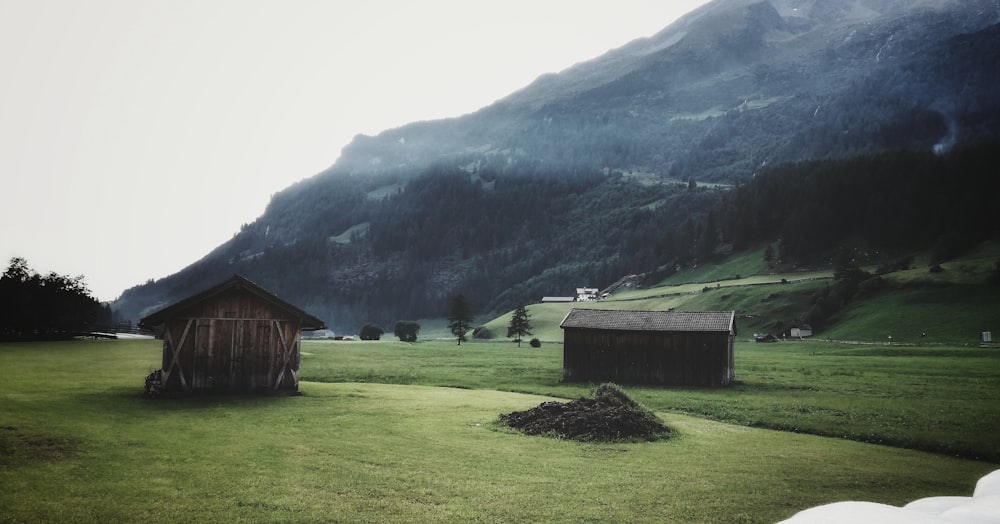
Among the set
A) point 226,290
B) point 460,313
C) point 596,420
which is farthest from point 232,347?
point 460,313

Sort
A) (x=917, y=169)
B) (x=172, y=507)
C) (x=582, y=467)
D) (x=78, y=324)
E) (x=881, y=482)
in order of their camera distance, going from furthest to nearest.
Result: (x=917, y=169) → (x=78, y=324) → (x=582, y=467) → (x=881, y=482) → (x=172, y=507)

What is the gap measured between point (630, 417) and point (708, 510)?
1078cm

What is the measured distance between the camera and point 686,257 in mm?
185125

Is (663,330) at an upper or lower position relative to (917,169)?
lower

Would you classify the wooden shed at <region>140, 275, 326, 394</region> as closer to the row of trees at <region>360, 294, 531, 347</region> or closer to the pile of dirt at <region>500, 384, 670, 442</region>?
the pile of dirt at <region>500, 384, 670, 442</region>

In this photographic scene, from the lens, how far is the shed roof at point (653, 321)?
48.7 m

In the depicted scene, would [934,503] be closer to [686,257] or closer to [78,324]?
[78,324]

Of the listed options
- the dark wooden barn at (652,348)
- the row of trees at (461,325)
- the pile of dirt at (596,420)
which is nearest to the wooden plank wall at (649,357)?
the dark wooden barn at (652,348)

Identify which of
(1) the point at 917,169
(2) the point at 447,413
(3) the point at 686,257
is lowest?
(2) the point at 447,413

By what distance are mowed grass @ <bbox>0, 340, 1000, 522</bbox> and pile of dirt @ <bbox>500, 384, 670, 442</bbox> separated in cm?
102

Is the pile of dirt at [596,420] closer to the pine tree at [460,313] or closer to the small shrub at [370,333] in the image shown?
the pine tree at [460,313]

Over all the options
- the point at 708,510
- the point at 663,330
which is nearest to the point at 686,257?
the point at 663,330

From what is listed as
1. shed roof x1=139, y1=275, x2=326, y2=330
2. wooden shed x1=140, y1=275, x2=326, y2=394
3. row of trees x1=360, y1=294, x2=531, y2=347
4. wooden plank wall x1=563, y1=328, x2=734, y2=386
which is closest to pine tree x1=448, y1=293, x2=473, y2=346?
row of trees x1=360, y1=294, x2=531, y2=347

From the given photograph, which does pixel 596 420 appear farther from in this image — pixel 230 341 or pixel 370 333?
pixel 370 333
